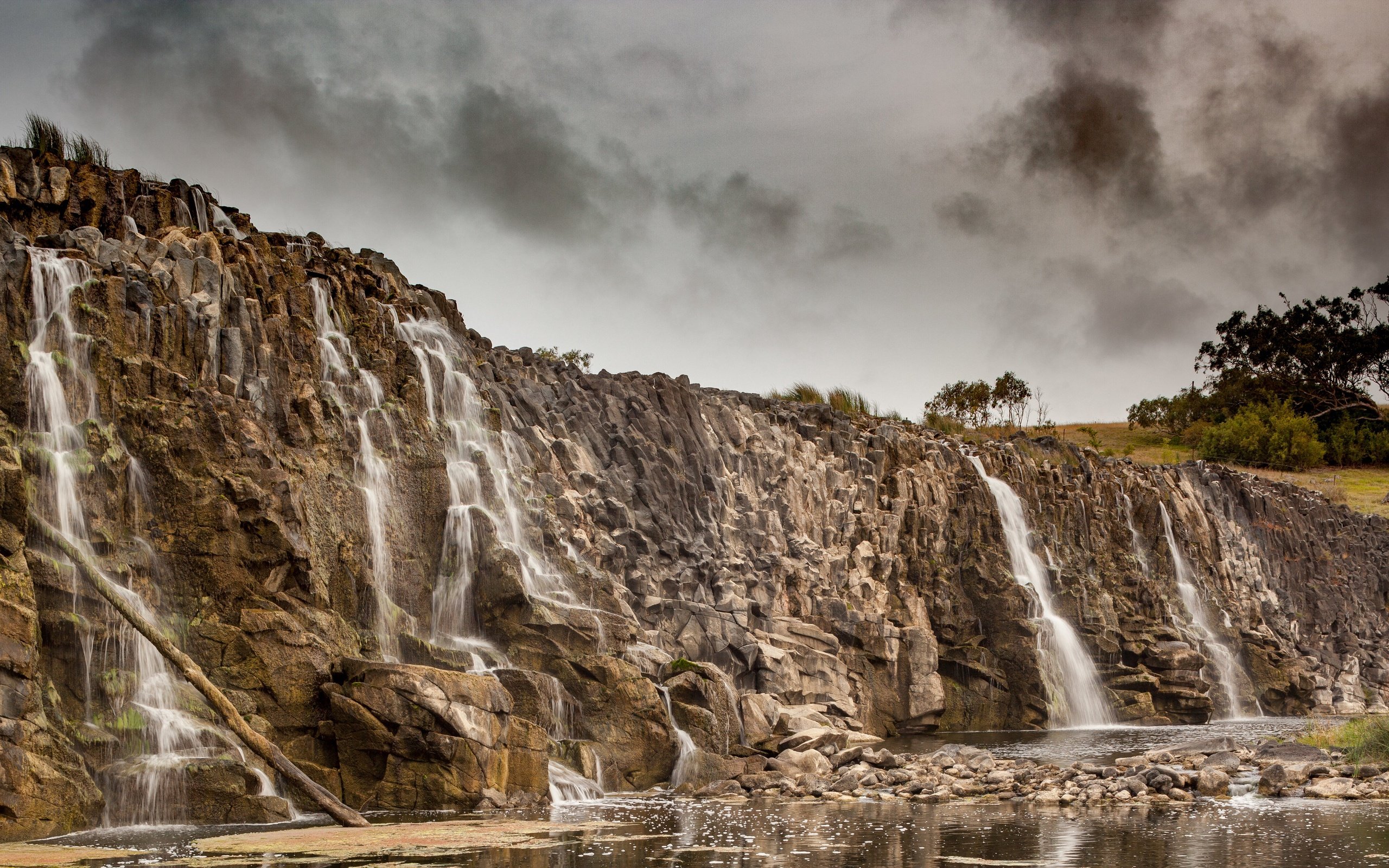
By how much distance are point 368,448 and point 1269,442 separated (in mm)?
97013

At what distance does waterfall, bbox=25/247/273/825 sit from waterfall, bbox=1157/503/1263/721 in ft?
180

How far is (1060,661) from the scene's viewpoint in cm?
5891

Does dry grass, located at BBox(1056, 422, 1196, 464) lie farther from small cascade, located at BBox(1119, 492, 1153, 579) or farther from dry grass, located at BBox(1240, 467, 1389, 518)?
small cascade, located at BBox(1119, 492, 1153, 579)

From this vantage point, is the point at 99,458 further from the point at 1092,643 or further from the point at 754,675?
the point at 1092,643

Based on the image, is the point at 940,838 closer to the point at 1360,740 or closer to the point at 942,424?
the point at 1360,740

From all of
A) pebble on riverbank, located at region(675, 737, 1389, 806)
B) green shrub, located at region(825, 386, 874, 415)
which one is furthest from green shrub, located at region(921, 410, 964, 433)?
pebble on riverbank, located at region(675, 737, 1389, 806)

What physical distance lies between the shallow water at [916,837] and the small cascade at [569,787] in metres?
0.56

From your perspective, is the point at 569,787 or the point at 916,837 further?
the point at 569,787

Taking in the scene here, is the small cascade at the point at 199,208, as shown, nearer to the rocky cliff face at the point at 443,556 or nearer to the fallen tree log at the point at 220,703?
the rocky cliff face at the point at 443,556

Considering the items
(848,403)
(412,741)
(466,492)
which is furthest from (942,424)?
(412,741)

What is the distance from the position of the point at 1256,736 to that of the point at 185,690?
128ft

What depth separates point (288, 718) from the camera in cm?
2750

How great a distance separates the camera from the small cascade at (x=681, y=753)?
109ft

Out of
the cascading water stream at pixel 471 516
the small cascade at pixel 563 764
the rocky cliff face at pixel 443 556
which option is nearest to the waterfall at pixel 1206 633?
the rocky cliff face at pixel 443 556
